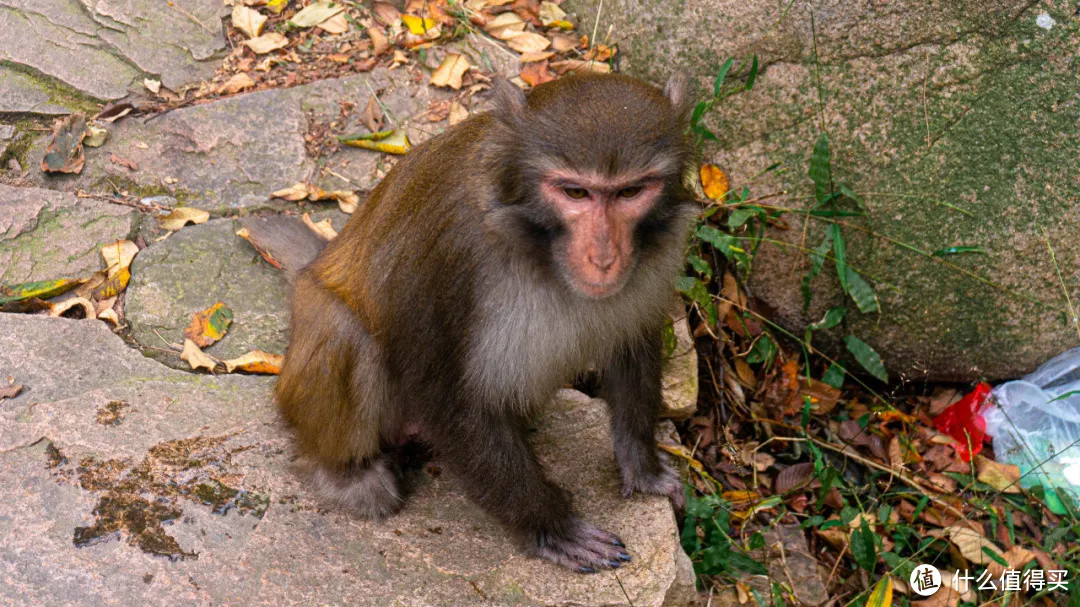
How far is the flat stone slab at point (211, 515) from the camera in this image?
3.41 m

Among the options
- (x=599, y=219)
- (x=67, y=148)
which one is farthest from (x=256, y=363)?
(x=599, y=219)

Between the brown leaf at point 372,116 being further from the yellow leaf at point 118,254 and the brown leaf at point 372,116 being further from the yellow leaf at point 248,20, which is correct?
the yellow leaf at point 118,254

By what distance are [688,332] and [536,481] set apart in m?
1.69

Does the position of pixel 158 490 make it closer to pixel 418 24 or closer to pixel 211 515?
pixel 211 515

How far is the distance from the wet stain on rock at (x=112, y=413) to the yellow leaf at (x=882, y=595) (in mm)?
3376

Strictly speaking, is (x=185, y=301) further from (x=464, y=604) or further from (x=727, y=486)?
(x=727, y=486)

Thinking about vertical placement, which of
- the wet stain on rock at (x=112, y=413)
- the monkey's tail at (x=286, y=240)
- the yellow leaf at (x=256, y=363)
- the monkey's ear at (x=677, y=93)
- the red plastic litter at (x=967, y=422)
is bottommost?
the red plastic litter at (x=967, y=422)

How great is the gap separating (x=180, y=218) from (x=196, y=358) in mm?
1036

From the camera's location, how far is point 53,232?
16.3ft

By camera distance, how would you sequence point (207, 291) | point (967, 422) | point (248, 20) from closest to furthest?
1. point (207, 291)
2. point (967, 422)
3. point (248, 20)

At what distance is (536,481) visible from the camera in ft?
11.9

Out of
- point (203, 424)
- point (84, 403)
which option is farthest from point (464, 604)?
point (84, 403)

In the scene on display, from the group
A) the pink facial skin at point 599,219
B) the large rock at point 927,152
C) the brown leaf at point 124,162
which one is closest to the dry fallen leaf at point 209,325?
the brown leaf at point 124,162

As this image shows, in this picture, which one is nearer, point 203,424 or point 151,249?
point 203,424
